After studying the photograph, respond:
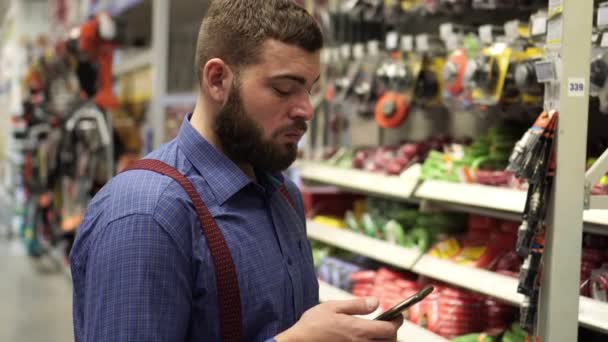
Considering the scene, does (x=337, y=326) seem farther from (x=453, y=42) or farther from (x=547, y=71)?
(x=453, y=42)

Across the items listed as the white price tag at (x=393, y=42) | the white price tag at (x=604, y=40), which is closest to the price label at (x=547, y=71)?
the white price tag at (x=604, y=40)

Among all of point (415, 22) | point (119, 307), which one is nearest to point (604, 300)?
point (119, 307)

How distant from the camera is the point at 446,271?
103 inches

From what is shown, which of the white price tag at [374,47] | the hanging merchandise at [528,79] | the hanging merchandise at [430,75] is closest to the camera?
the hanging merchandise at [528,79]

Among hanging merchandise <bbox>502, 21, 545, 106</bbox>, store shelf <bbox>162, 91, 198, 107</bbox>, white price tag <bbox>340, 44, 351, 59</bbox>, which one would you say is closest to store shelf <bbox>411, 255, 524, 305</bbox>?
hanging merchandise <bbox>502, 21, 545, 106</bbox>

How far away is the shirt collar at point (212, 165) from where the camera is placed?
153cm

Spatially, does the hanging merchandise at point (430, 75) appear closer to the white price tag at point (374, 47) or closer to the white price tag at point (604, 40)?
the white price tag at point (374, 47)

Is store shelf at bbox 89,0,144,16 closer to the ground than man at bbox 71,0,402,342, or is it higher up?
higher up

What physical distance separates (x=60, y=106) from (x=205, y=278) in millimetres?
7193

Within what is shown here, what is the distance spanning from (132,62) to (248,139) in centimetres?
579

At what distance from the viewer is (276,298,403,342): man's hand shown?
1.37 m

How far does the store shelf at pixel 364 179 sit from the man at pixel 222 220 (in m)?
1.28

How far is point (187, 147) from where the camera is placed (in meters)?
1.56

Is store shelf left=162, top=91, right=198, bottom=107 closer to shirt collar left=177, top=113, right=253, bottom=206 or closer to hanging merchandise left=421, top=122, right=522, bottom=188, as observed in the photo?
hanging merchandise left=421, top=122, right=522, bottom=188
